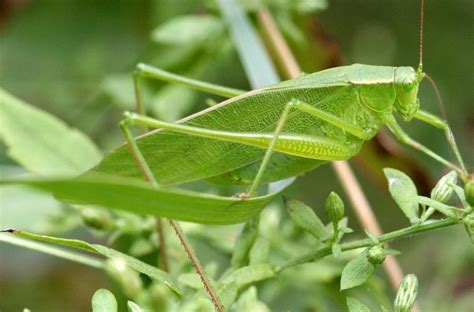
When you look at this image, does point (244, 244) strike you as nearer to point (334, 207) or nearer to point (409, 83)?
point (334, 207)

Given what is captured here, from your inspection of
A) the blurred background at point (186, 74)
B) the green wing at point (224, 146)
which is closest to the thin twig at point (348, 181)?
the blurred background at point (186, 74)

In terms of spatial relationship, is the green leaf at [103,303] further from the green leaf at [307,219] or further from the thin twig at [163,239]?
the green leaf at [307,219]

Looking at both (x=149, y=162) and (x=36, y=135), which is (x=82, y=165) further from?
(x=149, y=162)

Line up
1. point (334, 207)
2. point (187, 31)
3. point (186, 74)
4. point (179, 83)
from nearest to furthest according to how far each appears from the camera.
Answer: point (334, 207)
point (179, 83)
point (187, 31)
point (186, 74)

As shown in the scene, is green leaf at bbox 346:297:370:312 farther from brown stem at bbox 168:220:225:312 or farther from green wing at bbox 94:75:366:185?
green wing at bbox 94:75:366:185

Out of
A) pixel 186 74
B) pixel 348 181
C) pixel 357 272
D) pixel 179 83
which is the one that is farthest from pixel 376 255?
pixel 186 74

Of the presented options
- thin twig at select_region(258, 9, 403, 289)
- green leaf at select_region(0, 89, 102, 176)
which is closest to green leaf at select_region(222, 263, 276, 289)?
thin twig at select_region(258, 9, 403, 289)
